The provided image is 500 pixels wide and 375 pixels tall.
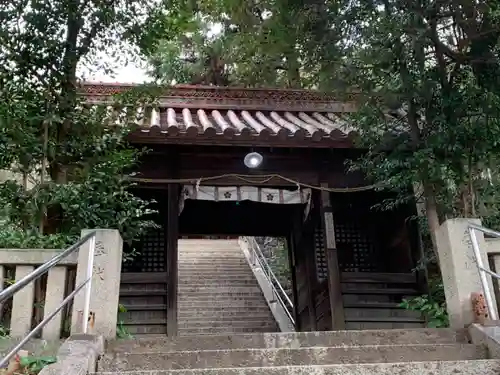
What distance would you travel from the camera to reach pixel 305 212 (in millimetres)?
8812

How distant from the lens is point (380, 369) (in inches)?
143

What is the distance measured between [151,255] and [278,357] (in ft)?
16.5

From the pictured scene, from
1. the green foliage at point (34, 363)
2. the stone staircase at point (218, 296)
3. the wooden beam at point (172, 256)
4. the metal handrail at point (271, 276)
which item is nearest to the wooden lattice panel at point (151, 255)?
the wooden beam at point (172, 256)

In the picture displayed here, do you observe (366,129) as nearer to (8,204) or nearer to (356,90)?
(356,90)

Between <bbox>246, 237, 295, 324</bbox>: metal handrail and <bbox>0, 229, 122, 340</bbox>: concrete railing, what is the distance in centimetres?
696

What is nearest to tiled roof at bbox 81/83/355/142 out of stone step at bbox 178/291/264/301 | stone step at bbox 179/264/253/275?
stone step at bbox 178/291/264/301

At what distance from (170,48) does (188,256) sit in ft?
19.4

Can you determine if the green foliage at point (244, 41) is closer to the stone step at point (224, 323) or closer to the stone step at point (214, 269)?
the stone step at point (214, 269)

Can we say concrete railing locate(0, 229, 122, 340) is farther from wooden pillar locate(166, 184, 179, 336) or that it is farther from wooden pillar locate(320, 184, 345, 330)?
wooden pillar locate(320, 184, 345, 330)

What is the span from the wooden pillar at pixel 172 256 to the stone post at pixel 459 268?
3.92 meters

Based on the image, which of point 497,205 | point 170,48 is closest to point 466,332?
point 497,205

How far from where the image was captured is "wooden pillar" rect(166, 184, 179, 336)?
7562mm

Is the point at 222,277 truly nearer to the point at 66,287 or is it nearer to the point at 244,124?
the point at 244,124

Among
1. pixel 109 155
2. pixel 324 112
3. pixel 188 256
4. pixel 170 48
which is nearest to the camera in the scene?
pixel 109 155
